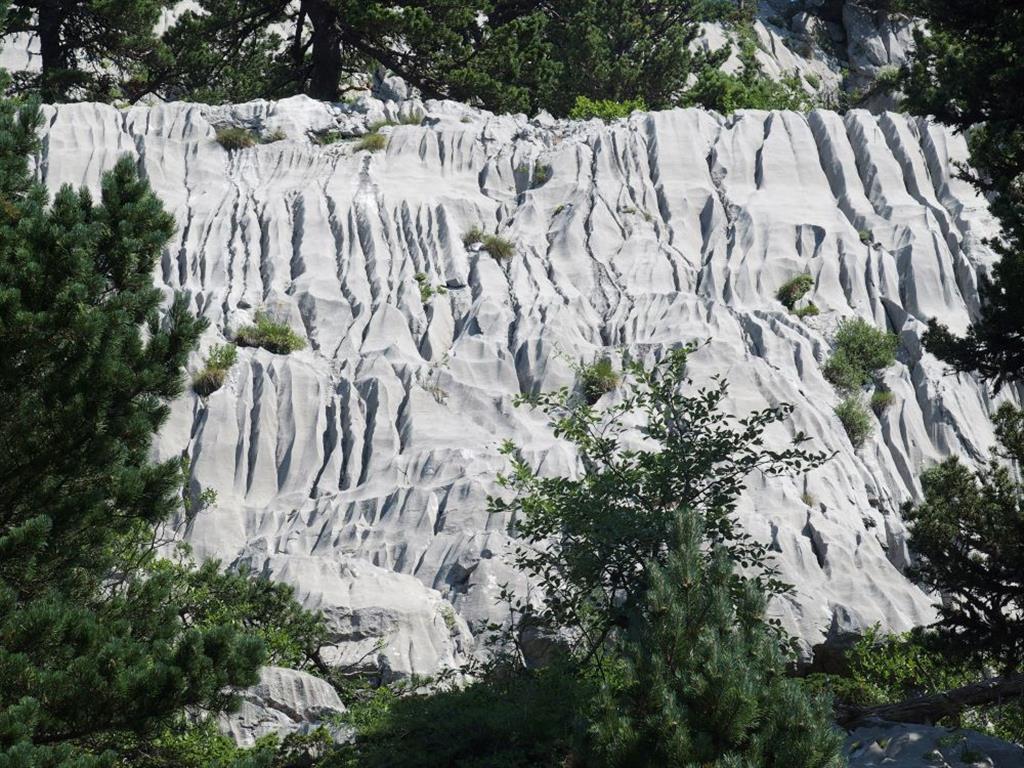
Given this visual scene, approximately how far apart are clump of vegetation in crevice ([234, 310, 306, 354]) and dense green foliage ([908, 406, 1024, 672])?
14.1 meters

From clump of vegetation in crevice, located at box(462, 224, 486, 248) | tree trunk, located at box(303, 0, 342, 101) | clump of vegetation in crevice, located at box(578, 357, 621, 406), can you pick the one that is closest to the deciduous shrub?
clump of vegetation in crevice, located at box(578, 357, 621, 406)

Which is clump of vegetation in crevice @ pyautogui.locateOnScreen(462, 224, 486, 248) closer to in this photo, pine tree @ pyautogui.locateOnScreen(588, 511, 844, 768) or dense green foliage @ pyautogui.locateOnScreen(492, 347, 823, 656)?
dense green foliage @ pyautogui.locateOnScreen(492, 347, 823, 656)

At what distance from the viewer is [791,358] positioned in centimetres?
2606

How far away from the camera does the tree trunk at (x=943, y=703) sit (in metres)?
14.7

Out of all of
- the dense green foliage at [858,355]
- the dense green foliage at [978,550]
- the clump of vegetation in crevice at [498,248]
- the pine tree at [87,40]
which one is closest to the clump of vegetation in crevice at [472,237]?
the clump of vegetation in crevice at [498,248]

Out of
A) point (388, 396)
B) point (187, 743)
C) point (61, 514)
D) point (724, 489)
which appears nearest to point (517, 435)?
point (388, 396)

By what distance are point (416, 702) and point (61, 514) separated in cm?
504

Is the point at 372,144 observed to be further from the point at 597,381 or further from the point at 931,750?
the point at 931,750

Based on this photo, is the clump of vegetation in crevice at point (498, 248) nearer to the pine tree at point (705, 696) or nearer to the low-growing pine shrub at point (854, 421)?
the low-growing pine shrub at point (854, 421)

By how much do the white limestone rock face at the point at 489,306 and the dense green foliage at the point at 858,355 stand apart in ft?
1.20

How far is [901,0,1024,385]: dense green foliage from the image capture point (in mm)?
15312

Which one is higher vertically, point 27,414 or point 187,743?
point 27,414

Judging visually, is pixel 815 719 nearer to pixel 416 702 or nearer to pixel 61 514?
pixel 416 702

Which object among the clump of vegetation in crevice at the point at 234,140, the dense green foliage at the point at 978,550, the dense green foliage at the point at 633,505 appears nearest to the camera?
the dense green foliage at the point at 633,505
